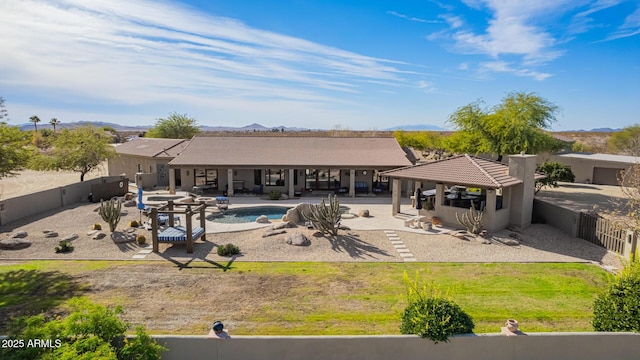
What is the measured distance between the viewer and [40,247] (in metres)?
18.2

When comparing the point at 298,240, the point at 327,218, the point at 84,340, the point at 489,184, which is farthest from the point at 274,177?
the point at 84,340

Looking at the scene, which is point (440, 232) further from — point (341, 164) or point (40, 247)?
point (40, 247)

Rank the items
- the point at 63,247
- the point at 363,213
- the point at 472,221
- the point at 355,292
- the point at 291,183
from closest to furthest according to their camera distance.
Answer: the point at 355,292 < the point at 63,247 < the point at 472,221 < the point at 363,213 < the point at 291,183

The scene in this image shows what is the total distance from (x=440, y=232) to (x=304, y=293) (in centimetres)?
1105

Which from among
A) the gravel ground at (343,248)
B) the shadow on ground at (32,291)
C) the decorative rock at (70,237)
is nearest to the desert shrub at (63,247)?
the gravel ground at (343,248)

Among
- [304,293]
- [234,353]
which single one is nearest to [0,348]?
[234,353]

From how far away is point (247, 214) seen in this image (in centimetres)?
2650

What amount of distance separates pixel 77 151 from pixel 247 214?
17890 millimetres

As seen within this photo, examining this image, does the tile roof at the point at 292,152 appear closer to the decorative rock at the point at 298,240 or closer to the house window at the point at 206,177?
the house window at the point at 206,177

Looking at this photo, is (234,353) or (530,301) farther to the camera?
(530,301)

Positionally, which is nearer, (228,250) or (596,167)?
(228,250)

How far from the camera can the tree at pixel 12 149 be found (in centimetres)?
1770

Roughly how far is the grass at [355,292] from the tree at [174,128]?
53169 millimetres

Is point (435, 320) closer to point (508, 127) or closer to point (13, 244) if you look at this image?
point (13, 244)
